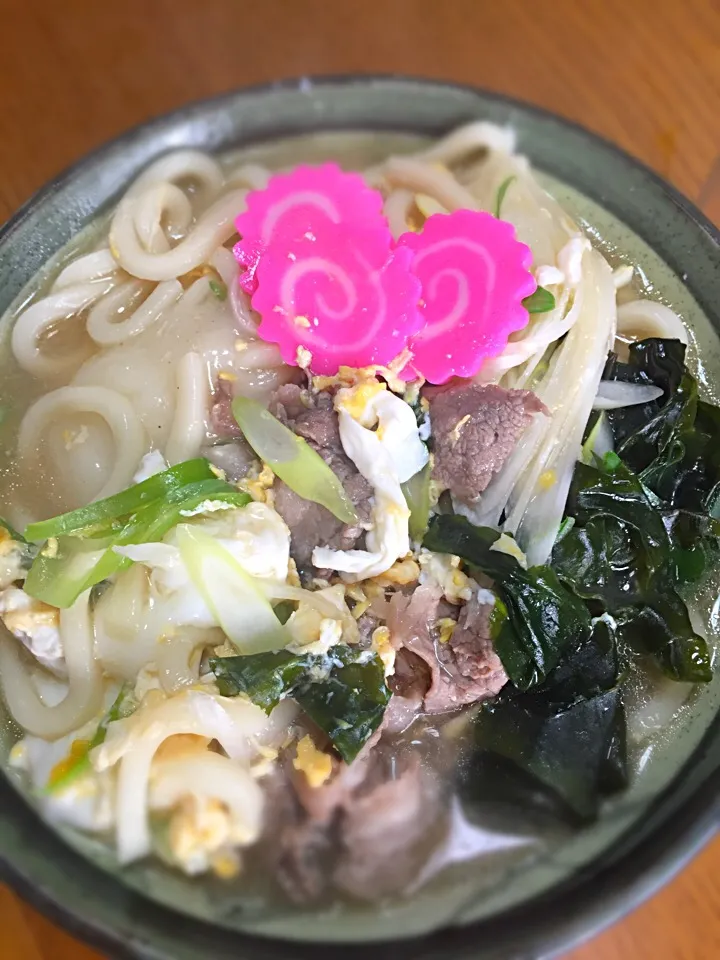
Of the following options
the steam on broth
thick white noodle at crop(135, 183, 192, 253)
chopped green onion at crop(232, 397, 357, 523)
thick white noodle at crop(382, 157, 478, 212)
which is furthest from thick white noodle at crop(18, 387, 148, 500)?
thick white noodle at crop(382, 157, 478, 212)

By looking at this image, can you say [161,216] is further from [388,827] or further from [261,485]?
[388,827]

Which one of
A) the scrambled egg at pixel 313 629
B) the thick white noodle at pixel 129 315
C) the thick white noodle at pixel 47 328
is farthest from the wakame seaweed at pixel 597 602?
the thick white noodle at pixel 47 328

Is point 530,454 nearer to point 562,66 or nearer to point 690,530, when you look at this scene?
point 690,530

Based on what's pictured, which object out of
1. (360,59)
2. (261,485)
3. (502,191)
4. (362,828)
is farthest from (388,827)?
(360,59)

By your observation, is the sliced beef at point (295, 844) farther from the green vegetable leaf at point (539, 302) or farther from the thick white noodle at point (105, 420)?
the green vegetable leaf at point (539, 302)

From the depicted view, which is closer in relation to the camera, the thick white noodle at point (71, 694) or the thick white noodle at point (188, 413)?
the thick white noodle at point (71, 694)

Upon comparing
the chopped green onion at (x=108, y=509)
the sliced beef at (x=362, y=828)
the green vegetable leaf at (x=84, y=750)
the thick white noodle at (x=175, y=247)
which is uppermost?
the thick white noodle at (x=175, y=247)
